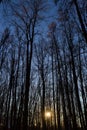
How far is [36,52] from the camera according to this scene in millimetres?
13750

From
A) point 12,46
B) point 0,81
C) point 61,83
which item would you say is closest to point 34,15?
point 12,46

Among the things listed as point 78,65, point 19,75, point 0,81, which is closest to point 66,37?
point 78,65

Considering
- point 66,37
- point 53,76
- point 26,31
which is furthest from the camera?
point 53,76

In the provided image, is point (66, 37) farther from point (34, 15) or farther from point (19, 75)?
point (19, 75)

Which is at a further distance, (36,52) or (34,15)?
(36,52)

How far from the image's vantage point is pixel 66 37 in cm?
1048

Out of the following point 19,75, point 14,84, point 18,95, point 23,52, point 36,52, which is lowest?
point 18,95

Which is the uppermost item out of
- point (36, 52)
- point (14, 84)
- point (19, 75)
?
point (36, 52)

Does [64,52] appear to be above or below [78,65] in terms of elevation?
above

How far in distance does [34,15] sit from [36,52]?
527 centimetres

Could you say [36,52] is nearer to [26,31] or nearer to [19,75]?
[19,75]

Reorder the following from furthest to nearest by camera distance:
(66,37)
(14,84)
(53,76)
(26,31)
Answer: (53,76), (14,84), (66,37), (26,31)

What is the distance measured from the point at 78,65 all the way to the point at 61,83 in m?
2.60

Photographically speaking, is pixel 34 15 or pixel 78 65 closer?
pixel 34 15
